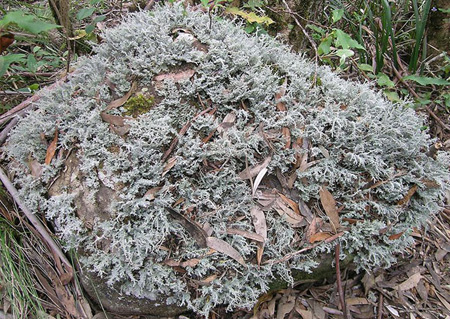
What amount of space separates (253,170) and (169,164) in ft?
1.60

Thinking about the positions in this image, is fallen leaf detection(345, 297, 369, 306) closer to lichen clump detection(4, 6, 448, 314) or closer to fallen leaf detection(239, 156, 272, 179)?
lichen clump detection(4, 6, 448, 314)

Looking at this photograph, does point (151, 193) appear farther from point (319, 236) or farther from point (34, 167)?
point (319, 236)

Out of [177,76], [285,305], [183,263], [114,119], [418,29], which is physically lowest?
[285,305]

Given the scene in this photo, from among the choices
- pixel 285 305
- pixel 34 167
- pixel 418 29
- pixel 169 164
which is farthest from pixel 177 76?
pixel 418 29

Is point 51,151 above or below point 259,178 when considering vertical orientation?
below

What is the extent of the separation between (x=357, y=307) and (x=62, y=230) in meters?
1.86

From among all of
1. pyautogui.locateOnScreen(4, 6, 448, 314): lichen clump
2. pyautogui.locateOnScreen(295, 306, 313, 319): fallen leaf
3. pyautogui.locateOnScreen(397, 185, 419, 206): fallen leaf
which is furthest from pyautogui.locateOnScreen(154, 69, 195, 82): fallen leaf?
pyautogui.locateOnScreen(295, 306, 313, 319): fallen leaf

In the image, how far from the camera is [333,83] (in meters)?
2.05

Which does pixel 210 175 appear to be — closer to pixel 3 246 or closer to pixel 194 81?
pixel 194 81

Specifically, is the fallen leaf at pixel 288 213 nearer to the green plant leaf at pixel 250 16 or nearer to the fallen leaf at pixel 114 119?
the fallen leaf at pixel 114 119

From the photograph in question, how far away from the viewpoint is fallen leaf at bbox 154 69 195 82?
1902 mm

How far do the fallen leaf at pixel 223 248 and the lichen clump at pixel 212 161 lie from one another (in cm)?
3

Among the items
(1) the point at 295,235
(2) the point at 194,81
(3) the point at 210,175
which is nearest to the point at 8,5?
(2) the point at 194,81

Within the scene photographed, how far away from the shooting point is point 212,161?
1.83m
